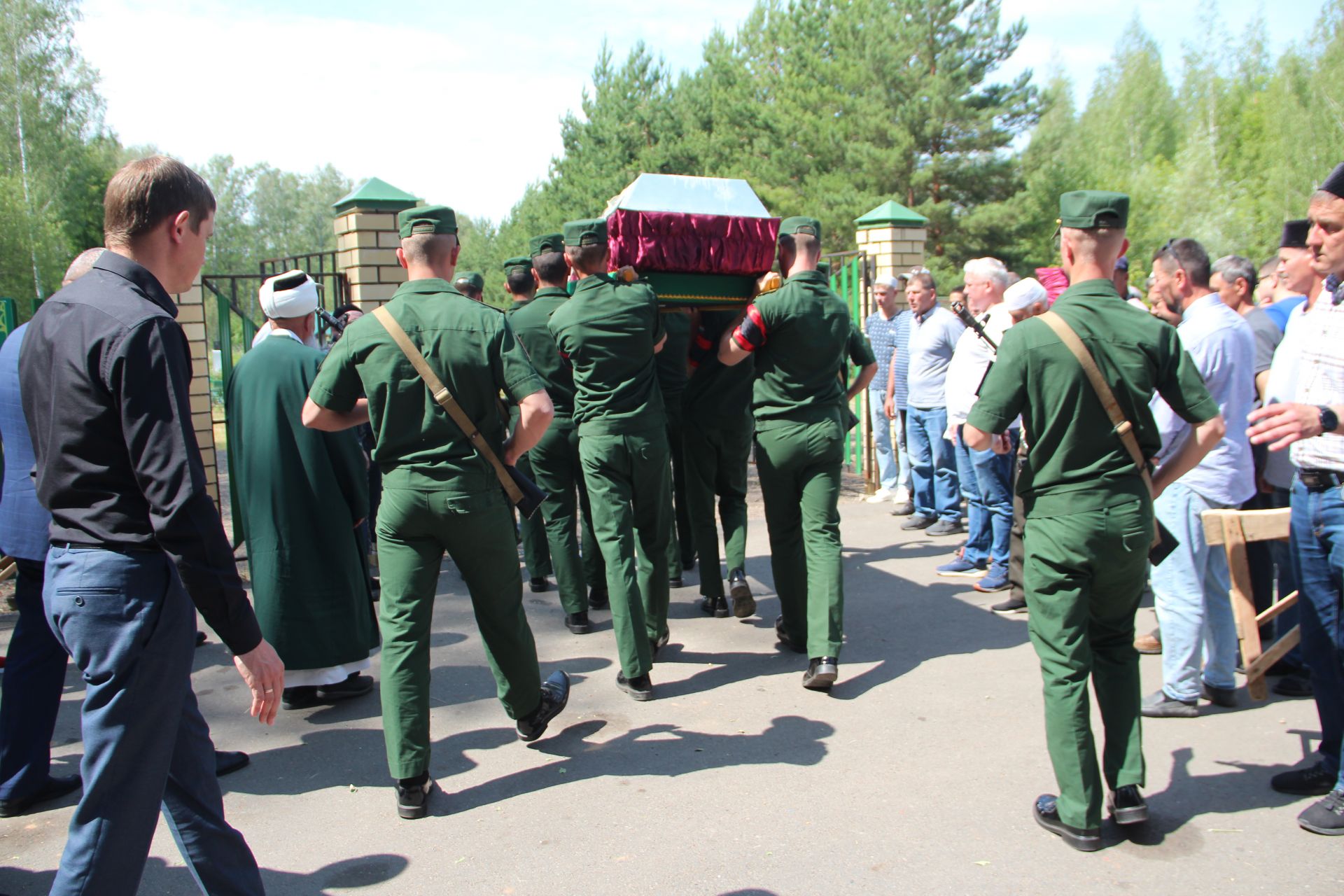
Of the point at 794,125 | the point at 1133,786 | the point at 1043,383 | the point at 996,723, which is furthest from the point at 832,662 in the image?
the point at 794,125

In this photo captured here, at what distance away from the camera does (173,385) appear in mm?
2295

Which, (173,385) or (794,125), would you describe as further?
(794,125)

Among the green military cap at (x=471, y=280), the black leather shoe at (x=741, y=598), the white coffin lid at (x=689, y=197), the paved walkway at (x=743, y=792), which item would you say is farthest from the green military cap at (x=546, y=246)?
the paved walkway at (x=743, y=792)

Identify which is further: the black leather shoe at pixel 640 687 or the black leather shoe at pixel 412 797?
the black leather shoe at pixel 640 687

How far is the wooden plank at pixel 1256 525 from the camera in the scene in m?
4.09

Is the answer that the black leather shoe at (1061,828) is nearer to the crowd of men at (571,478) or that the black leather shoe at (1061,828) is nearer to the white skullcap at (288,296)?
the crowd of men at (571,478)

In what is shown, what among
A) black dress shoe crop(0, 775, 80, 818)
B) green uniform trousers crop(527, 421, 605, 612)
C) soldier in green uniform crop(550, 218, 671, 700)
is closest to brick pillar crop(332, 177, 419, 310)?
green uniform trousers crop(527, 421, 605, 612)

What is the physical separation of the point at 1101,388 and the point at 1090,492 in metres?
0.35

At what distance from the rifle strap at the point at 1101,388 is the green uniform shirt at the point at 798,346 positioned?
5.87ft

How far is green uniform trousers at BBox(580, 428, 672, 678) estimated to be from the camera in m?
4.75

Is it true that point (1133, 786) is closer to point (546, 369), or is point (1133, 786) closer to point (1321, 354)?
point (1321, 354)

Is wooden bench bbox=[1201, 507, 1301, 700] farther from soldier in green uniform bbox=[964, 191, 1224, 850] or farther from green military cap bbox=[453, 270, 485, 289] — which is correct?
green military cap bbox=[453, 270, 485, 289]

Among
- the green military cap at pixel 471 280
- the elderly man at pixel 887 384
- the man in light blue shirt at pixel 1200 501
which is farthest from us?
the elderly man at pixel 887 384

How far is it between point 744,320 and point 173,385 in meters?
3.16
